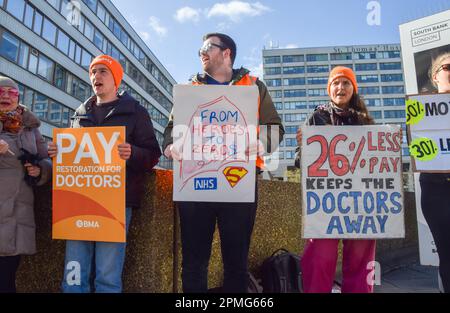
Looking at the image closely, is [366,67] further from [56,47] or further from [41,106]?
[41,106]

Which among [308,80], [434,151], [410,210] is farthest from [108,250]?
[308,80]

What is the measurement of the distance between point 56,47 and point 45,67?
2585 millimetres

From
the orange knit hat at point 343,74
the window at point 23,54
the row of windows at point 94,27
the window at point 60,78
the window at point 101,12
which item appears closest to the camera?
the orange knit hat at point 343,74

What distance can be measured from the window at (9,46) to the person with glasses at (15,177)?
24740mm

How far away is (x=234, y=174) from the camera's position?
2387mm

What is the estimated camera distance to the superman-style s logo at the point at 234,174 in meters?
2.37

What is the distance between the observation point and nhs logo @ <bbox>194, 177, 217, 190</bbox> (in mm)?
2359

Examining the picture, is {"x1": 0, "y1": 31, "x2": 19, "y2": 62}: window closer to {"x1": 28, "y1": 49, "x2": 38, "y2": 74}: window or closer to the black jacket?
{"x1": 28, "y1": 49, "x2": 38, "y2": 74}: window

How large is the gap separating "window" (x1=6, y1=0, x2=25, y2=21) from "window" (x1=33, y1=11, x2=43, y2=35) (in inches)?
64.4

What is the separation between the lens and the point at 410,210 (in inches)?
290

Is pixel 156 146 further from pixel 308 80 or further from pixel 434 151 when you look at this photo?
pixel 308 80

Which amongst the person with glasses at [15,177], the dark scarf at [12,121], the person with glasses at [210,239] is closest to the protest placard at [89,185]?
the person with glasses at [15,177]

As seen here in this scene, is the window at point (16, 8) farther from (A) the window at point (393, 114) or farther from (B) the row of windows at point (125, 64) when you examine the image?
(A) the window at point (393, 114)
